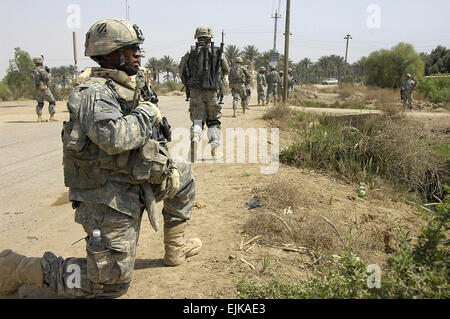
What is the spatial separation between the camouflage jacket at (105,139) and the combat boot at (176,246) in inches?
20.1

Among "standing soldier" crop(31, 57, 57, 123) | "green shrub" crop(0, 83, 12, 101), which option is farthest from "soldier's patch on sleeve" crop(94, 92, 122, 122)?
"green shrub" crop(0, 83, 12, 101)

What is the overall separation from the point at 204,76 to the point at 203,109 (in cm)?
56

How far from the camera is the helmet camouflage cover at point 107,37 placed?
2375mm

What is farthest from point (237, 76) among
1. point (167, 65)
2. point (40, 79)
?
point (167, 65)

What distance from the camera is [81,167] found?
7.70 ft

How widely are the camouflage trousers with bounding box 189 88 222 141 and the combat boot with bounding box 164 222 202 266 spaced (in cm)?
326

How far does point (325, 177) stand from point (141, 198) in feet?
12.6

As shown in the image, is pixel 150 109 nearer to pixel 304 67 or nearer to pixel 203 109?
pixel 203 109

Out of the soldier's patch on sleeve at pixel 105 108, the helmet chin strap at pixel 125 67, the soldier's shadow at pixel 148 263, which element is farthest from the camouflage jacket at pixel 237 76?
the soldier's patch on sleeve at pixel 105 108

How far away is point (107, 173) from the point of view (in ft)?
7.80

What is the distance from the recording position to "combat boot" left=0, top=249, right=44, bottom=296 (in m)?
2.41

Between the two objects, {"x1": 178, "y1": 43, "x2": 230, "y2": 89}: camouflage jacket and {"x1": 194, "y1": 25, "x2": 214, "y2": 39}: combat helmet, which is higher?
{"x1": 194, "y1": 25, "x2": 214, "y2": 39}: combat helmet

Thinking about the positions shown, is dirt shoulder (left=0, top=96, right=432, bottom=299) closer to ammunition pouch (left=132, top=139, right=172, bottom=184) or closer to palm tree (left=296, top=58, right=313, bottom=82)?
ammunition pouch (left=132, top=139, right=172, bottom=184)
